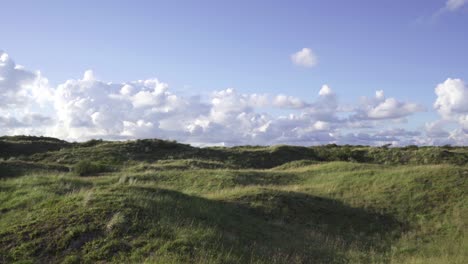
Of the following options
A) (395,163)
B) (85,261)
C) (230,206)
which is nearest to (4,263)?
(85,261)

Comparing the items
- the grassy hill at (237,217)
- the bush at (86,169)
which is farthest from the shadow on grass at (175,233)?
the bush at (86,169)

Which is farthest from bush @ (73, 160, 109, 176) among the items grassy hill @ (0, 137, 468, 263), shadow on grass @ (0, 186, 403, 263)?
shadow on grass @ (0, 186, 403, 263)

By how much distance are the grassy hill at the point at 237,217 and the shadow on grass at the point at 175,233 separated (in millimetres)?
35

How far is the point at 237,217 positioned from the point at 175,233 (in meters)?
4.93

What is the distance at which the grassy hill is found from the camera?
10.5 m

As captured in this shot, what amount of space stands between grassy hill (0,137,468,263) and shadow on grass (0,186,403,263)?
35mm

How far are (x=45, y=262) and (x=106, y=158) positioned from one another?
1286 inches

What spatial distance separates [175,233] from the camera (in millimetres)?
11039

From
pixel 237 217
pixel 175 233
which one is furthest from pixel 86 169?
pixel 175 233

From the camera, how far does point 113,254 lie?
991 cm

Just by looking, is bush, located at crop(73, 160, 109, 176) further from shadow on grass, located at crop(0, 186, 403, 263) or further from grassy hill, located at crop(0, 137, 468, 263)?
shadow on grass, located at crop(0, 186, 403, 263)

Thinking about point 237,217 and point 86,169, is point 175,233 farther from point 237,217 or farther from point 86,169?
point 86,169

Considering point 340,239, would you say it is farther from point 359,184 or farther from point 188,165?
point 188,165

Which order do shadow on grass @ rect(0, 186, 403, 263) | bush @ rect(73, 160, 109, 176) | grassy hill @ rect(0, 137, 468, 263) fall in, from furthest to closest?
bush @ rect(73, 160, 109, 176) → grassy hill @ rect(0, 137, 468, 263) → shadow on grass @ rect(0, 186, 403, 263)
